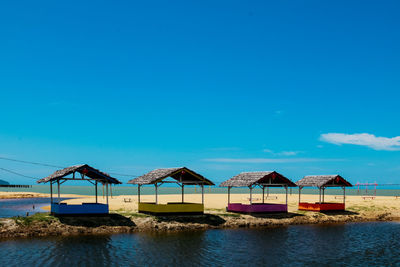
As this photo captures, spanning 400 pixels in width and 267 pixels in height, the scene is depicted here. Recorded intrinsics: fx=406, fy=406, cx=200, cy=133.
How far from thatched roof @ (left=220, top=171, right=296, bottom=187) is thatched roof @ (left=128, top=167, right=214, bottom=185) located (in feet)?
13.1

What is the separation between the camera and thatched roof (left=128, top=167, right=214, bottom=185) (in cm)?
3812

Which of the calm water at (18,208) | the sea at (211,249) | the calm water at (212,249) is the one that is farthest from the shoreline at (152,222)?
the calm water at (18,208)

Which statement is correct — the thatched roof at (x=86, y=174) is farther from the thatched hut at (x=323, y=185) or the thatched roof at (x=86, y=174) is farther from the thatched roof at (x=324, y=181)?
the thatched roof at (x=324, y=181)

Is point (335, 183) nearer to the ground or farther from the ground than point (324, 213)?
farther from the ground

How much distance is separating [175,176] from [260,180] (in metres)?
8.94

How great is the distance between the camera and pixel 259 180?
42125mm

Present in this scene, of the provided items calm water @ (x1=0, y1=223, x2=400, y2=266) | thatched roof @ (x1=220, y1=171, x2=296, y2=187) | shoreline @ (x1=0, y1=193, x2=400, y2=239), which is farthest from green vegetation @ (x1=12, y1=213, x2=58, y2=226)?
thatched roof @ (x1=220, y1=171, x2=296, y2=187)

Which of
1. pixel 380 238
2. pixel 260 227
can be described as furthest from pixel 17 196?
pixel 380 238

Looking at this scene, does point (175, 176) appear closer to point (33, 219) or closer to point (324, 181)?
point (33, 219)

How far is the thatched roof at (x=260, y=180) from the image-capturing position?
42.1 m

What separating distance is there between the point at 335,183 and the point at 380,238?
56.4 feet

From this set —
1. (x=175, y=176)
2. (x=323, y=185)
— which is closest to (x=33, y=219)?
(x=175, y=176)

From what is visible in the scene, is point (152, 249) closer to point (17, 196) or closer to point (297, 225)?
point (297, 225)

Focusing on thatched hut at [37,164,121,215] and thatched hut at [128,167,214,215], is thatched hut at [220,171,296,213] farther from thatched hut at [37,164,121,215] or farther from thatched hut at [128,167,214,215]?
thatched hut at [37,164,121,215]
